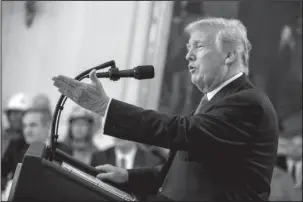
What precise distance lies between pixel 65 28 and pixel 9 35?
0.34 meters

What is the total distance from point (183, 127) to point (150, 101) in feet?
6.20

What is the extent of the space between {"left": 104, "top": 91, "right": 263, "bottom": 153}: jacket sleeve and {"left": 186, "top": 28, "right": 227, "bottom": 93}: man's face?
0.13 metres

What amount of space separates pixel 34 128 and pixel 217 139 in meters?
2.04

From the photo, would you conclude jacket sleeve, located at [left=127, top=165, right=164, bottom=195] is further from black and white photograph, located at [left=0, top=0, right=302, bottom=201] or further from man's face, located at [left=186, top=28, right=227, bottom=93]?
man's face, located at [left=186, top=28, right=227, bottom=93]

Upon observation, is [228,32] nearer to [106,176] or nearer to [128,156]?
[106,176]

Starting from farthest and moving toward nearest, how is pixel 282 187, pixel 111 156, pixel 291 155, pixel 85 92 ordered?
pixel 291 155 < pixel 282 187 < pixel 111 156 < pixel 85 92

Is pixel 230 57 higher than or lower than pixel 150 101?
higher

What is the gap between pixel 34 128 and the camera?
3.42 meters

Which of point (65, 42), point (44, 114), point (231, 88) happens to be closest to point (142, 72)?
point (231, 88)

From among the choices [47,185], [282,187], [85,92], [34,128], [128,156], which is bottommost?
[282,187]

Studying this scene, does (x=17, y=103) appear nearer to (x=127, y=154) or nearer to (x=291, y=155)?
(x=127, y=154)

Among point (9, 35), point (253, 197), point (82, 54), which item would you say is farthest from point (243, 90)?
point (9, 35)

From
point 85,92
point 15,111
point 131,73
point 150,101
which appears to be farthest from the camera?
point 15,111

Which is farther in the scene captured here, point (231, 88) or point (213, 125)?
point (231, 88)
